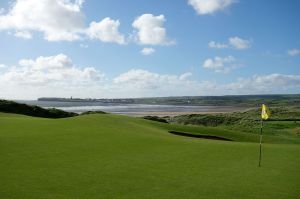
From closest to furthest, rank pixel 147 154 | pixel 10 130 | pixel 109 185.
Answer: pixel 109 185 < pixel 147 154 < pixel 10 130

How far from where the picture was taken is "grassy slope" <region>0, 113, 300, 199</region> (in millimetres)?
9125

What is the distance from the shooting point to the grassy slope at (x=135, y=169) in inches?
359

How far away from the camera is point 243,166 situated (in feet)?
43.0

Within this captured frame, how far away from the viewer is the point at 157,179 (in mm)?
10422

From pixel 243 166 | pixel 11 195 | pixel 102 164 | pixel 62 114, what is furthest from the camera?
pixel 62 114

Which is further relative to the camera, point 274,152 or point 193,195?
point 274,152

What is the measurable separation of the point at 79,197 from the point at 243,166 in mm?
6895

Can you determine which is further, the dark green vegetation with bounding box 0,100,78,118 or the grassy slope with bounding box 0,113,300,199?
the dark green vegetation with bounding box 0,100,78,118

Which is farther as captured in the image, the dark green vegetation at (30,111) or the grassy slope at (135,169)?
the dark green vegetation at (30,111)

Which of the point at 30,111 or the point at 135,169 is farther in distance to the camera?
the point at 30,111

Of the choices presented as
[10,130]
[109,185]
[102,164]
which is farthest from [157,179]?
[10,130]

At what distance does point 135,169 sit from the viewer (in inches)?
456

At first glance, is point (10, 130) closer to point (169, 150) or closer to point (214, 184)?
point (169, 150)

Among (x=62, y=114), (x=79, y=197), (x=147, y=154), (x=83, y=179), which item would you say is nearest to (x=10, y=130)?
(x=147, y=154)
